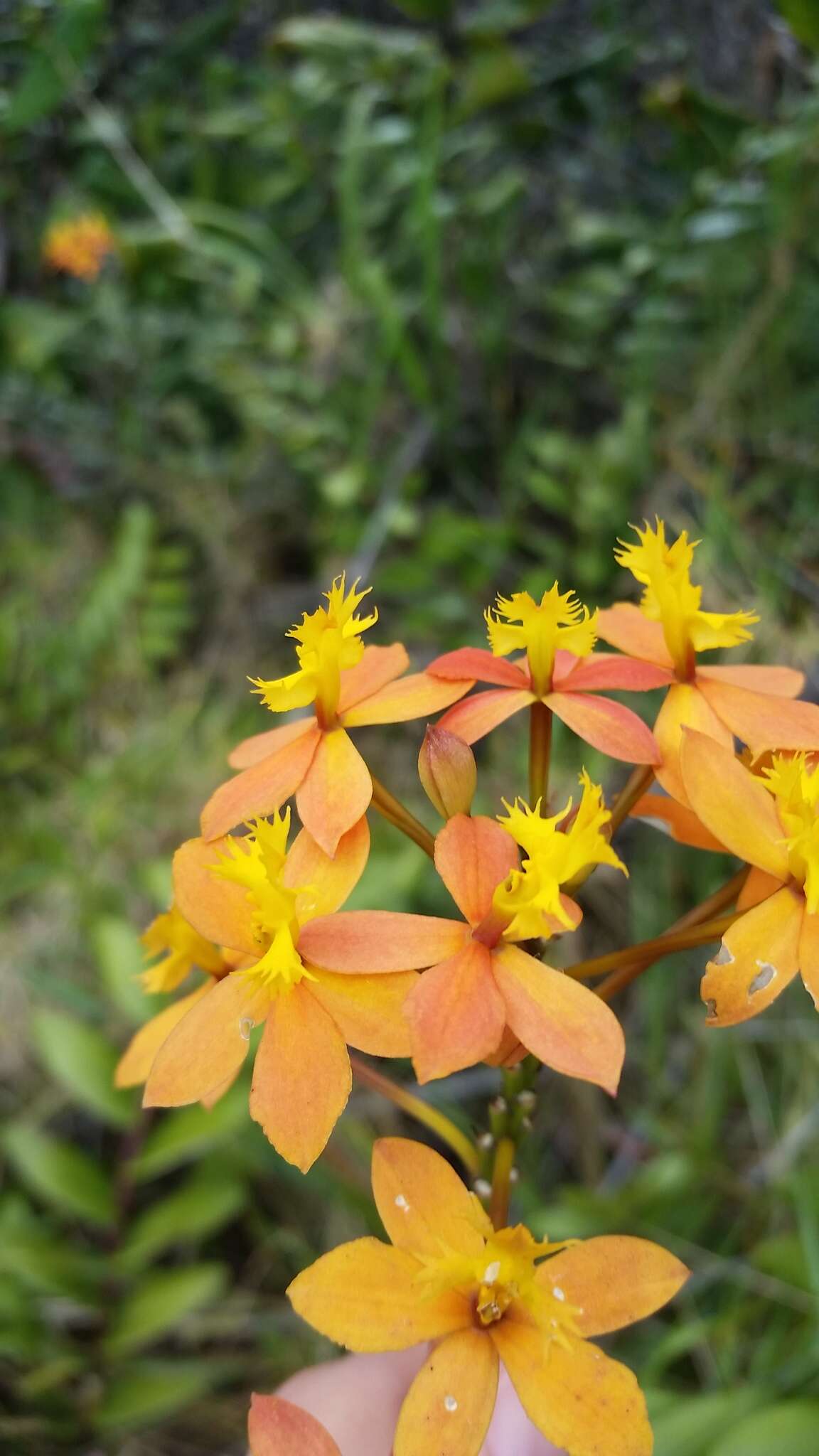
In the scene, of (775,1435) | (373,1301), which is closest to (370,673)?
(373,1301)

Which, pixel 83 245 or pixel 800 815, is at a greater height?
pixel 83 245

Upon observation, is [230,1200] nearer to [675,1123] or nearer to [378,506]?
[675,1123]

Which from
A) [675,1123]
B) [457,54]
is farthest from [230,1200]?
[457,54]

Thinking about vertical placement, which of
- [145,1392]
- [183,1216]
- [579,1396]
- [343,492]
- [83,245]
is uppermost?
[83,245]

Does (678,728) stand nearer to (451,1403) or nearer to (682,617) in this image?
(682,617)

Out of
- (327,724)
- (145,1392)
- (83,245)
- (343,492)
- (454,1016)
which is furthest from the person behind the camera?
(83,245)

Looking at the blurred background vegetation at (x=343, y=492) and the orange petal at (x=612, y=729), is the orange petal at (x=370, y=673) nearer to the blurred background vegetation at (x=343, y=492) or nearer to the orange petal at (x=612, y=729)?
the orange petal at (x=612, y=729)

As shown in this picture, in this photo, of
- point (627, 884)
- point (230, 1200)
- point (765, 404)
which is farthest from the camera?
point (765, 404)
